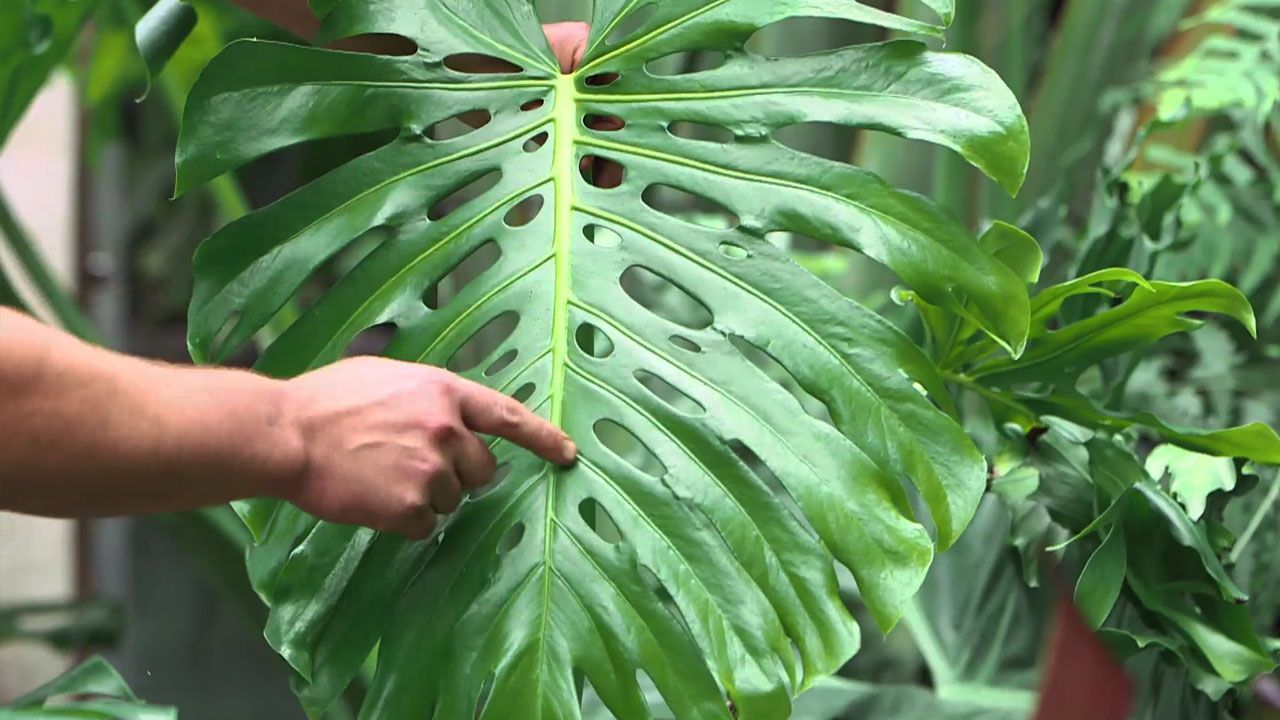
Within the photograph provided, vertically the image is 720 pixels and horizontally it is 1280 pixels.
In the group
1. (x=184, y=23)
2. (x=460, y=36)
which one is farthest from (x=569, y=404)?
(x=184, y=23)

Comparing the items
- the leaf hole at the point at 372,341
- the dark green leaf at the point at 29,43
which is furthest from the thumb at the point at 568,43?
the leaf hole at the point at 372,341

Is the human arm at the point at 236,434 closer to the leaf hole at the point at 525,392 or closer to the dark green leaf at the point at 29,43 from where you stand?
the leaf hole at the point at 525,392

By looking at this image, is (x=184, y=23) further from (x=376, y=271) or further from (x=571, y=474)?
(x=571, y=474)

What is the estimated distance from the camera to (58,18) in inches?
43.2

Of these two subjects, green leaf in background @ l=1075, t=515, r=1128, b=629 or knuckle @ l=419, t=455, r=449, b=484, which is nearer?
knuckle @ l=419, t=455, r=449, b=484

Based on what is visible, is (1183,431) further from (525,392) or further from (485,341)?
(485,341)

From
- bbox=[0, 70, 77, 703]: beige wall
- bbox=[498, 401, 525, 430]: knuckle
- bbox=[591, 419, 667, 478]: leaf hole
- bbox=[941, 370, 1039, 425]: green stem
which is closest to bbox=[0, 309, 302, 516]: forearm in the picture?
bbox=[498, 401, 525, 430]: knuckle

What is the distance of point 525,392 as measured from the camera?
0.68m

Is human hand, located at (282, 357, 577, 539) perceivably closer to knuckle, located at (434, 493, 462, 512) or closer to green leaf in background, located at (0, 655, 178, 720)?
knuckle, located at (434, 493, 462, 512)

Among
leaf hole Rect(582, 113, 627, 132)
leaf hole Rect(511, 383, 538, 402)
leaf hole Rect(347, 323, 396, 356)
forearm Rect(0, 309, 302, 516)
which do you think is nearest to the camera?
forearm Rect(0, 309, 302, 516)

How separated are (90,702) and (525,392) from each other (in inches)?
11.8

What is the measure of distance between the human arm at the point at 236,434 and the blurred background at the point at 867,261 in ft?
1.08

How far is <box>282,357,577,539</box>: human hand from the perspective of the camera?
55cm

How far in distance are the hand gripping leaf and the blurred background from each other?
Result: 10 centimetres
